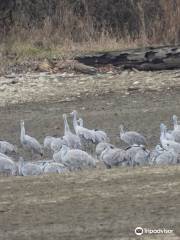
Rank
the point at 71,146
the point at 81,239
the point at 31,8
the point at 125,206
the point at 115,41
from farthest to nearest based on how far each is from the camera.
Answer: the point at 31,8 < the point at 115,41 < the point at 71,146 < the point at 125,206 < the point at 81,239

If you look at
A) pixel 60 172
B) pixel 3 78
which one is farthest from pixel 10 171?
pixel 3 78

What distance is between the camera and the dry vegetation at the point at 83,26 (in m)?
20.9

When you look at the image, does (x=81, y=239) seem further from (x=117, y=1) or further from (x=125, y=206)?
(x=117, y=1)

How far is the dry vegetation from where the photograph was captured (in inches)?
822

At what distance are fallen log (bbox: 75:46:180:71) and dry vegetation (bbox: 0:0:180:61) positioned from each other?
109 centimetres

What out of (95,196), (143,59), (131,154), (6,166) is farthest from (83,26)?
(95,196)

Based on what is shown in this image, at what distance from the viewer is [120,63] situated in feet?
61.9

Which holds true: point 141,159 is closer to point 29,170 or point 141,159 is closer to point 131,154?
point 131,154

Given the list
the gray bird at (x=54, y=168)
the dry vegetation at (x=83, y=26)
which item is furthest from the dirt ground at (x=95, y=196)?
the dry vegetation at (x=83, y=26)

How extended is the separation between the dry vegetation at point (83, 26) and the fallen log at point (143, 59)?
1.09m

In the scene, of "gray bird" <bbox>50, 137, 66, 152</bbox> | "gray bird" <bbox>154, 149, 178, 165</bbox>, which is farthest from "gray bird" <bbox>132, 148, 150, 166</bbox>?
"gray bird" <bbox>50, 137, 66, 152</bbox>

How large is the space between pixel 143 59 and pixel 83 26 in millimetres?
4424

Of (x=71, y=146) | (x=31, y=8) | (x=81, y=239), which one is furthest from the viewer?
(x=31, y=8)

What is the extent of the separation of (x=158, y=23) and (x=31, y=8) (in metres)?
5.09
